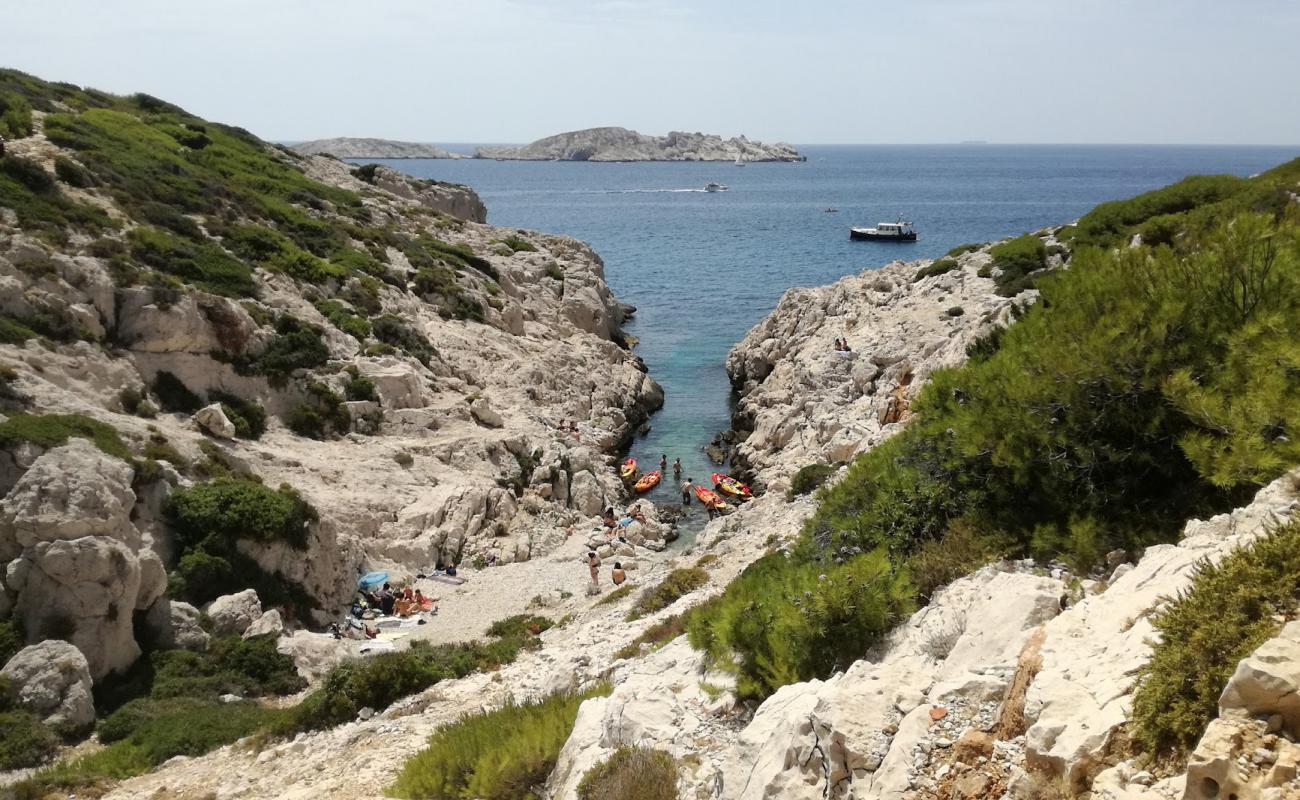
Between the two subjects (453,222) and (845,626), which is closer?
(845,626)

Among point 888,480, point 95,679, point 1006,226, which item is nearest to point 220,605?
point 95,679

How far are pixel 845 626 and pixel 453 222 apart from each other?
5787 cm

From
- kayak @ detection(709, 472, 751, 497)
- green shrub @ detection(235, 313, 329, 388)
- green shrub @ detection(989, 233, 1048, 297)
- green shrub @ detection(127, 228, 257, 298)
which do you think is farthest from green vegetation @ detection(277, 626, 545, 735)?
green shrub @ detection(989, 233, 1048, 297)

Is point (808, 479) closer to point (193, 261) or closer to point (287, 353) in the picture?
point (287, 353)

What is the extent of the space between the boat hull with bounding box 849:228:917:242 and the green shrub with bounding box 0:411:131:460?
9049 cm

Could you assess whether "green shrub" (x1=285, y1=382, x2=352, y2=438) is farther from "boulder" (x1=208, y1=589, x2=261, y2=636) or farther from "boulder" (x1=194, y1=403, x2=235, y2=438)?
"boulder" (x1=208, y1=589, x2=261, y2=636)

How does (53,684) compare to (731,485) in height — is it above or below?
above

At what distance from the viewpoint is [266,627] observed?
19.1m

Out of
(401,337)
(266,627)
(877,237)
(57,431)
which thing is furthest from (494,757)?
(877,237)

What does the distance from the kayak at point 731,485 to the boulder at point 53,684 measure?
22759 mm

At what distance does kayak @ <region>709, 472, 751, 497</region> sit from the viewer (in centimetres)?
3333

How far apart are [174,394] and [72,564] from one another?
10.8 m

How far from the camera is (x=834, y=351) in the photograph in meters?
40.3

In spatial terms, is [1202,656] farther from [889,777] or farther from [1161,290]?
[1161,290]
